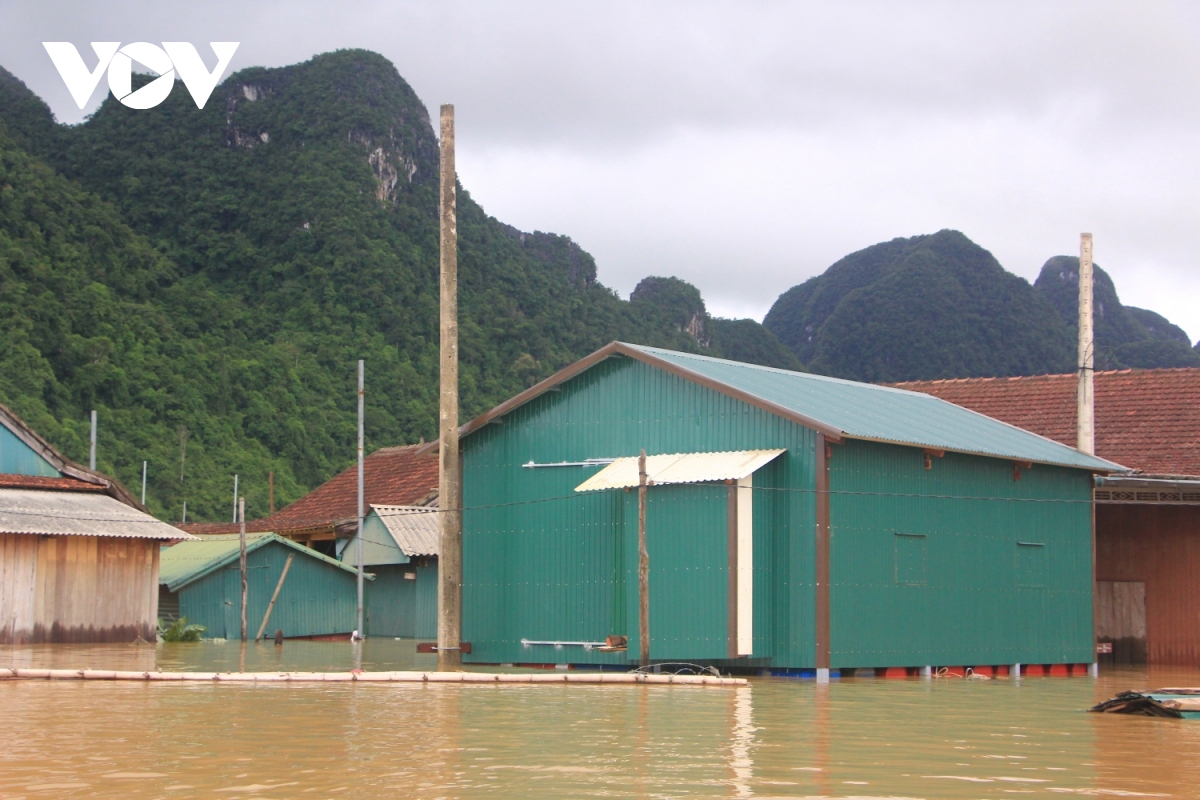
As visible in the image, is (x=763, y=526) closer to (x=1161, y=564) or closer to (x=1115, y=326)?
(x=1161, y=564)

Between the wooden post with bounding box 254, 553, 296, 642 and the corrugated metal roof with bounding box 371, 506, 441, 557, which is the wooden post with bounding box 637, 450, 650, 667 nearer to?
the corrugated metal roof with bounding box 371, 506, 441, 557

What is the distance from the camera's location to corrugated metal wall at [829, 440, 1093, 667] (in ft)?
66.6

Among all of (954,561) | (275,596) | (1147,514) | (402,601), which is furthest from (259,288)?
(954,561)

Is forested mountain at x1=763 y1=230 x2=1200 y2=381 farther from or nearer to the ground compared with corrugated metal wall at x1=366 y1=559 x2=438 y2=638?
farther from the ground

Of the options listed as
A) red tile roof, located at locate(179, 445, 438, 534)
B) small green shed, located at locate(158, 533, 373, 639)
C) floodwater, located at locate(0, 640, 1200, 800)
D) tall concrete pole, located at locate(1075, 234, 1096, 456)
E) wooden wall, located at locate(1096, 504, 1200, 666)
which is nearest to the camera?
floodwater, located at locate(0, 640, 1200, 800)

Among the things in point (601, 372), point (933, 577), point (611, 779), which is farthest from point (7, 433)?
point (611, 779)

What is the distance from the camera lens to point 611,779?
9.65 meters

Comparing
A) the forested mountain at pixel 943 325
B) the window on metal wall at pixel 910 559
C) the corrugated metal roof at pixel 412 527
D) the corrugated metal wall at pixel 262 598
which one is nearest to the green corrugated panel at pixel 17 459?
the corrugated metal wall at pixel 262 598

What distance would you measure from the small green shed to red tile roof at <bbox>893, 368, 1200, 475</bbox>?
45.4 ft

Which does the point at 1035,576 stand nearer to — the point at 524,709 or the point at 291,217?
the point at 524,709

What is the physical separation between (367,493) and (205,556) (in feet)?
25.9

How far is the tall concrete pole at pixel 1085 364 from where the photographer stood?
2639 centimetres

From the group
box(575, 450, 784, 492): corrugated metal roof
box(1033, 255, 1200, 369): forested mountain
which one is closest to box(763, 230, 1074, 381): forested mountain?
box(1033, 255, 1200, 369): forested mountain

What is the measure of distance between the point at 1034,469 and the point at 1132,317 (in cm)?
7439
